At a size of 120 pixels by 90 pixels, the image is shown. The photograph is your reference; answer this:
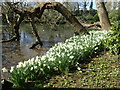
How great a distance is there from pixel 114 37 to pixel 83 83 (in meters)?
2.58

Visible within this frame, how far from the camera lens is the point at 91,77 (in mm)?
3941

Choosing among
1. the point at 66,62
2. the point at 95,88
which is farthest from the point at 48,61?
the point at 95,88

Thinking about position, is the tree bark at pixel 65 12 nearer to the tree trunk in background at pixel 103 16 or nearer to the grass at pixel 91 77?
the tree trunk in background at pixel 103 16

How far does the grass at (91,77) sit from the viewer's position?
3531 millimetres

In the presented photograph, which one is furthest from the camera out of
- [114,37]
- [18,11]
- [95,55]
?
[18,11]

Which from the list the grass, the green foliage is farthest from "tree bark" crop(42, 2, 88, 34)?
the grass

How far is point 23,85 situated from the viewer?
3471 mm

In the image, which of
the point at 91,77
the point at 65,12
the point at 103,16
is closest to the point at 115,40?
the point at 91,77

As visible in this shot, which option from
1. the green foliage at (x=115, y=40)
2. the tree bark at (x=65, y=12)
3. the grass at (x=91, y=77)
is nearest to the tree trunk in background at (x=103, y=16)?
the tree bark at (x=65, y=12)

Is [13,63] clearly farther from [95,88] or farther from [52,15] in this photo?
[52,15]

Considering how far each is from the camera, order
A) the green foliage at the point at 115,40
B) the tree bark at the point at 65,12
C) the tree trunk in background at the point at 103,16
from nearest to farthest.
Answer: the green foliage at the point at 115,40, the tree bark at the point at 65,12, the tree trunk in background at the point at 103,16

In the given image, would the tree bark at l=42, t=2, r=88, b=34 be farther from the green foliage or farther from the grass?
the grass

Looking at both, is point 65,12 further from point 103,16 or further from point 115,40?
point 115,40

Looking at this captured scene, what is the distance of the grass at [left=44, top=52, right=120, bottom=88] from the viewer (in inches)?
139
